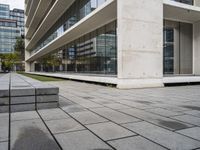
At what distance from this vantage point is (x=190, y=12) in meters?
15.8

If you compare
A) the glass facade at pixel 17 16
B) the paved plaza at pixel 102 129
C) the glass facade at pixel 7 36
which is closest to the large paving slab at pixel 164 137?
the paved plaza at pixel 102 129

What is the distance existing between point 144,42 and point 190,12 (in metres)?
6.10

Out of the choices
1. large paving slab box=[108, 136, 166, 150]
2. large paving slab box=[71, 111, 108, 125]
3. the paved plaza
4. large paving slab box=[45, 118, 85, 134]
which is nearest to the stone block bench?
the paved plaza

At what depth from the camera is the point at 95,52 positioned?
809 inches

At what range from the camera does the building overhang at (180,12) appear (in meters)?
14.3

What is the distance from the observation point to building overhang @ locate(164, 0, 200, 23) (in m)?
14.3

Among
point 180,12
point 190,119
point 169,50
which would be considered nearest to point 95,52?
point 169,50

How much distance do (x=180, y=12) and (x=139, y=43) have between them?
5.91 m

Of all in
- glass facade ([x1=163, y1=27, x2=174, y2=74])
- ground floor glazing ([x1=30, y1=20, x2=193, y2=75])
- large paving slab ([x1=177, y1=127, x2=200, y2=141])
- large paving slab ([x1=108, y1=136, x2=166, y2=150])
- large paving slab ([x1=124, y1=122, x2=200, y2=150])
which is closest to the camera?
large paving slab ([x1=108, y1=136, x2=166, y2=150])

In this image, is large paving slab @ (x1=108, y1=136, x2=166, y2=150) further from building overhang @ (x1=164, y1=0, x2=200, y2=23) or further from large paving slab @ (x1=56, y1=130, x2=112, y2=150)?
building overhang @ (x1=164, y1=0, x2=200, y2=23)

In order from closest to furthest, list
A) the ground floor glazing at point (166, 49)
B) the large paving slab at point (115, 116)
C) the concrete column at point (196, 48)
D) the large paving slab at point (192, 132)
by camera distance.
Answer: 1. the large paving slab at point (192, 132)
2. the large paving slab at point (115, 116)
3. the ground floor glazing at point (166, 49)
4. the concrete column at point (196, 48)

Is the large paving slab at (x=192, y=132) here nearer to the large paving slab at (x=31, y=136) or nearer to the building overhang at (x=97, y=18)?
the large paving slab at (x=31, y=136)

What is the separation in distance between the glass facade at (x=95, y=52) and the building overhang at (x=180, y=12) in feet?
14.3

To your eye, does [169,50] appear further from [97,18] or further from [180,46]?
[97,18]
